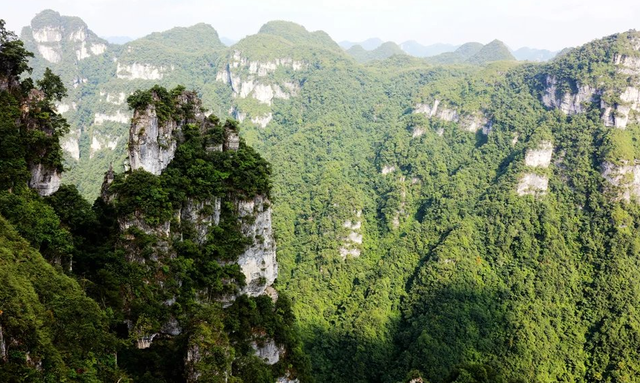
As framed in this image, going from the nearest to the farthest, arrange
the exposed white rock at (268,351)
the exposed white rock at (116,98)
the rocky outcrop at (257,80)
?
the exposed white rock at (268,351) < the exposed white rock at (116,98) < the rocky outcrop at (257,80)

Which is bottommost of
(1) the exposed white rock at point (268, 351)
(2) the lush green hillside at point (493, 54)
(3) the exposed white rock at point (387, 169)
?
(1) the exposed white rock at point (268, 351)

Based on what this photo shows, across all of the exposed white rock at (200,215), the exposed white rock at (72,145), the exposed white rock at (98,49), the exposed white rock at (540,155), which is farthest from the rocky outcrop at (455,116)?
the exposed white rock at (98,49)

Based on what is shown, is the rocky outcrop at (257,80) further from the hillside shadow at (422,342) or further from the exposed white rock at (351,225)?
the hillside shadow at (422,342)

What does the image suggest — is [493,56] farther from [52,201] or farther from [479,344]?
[52,201]

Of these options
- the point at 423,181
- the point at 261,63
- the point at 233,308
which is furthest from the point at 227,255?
the point at 261,63

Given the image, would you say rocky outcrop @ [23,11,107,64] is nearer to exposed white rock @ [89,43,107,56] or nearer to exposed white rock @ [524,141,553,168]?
exposed white rock @ [89,43,107,56]

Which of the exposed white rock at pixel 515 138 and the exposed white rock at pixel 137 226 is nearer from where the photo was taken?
the exposed white rock at pixel 137 226
